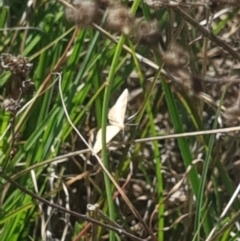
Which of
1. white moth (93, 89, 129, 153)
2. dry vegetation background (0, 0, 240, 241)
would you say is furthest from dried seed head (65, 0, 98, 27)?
white moth (93, 89, 129, 153)

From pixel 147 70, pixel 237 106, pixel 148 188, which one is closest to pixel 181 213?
pixel 148 188

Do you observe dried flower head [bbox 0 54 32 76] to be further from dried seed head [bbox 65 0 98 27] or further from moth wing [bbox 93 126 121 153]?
moth wing [bbox 93 126 121 153]

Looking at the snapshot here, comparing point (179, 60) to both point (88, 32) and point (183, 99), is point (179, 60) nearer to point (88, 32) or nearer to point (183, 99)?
point (183, 99)

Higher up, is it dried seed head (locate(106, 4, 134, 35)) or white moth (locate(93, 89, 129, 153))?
dried seed head (locate(106, 4, 134, 35))

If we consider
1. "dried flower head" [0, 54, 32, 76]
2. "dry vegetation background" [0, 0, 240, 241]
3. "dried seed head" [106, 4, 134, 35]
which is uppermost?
"dried seed head" [106, 4, 134, 35]

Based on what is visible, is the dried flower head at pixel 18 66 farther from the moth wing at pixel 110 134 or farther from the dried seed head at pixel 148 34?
the moth wing at pixel 110 134

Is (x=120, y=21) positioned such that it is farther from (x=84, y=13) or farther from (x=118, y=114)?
(x=118, y=114)

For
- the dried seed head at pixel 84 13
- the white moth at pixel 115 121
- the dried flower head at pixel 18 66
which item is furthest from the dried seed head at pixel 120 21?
the white moth at pixel 115 121
